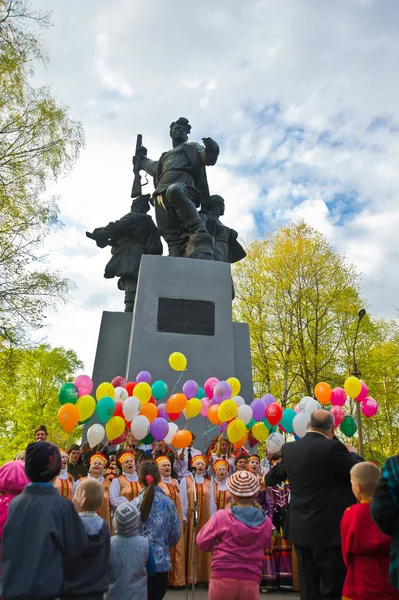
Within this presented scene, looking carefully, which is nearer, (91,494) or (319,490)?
(91,494)

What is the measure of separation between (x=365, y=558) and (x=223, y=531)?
0.96 meters

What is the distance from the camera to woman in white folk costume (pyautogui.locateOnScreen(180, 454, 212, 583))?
6328 millimetres

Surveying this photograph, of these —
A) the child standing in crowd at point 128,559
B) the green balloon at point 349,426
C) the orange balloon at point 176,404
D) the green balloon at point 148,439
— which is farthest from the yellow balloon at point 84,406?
the child standing in crowd at point 128,559

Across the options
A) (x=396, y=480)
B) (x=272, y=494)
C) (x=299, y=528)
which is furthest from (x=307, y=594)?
(x=272, y=494)

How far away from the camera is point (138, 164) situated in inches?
586

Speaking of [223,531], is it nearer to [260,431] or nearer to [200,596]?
[200,596]

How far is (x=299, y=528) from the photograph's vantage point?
144 inches

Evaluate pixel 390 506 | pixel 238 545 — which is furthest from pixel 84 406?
pixel 390 506

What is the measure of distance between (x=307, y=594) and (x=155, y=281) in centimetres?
855

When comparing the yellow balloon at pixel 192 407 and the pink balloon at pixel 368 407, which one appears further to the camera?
the pink balloon at pixel 368 407

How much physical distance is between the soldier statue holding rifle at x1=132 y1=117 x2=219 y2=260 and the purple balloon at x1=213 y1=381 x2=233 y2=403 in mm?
4462

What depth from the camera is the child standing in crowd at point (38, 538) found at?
8.82 feet

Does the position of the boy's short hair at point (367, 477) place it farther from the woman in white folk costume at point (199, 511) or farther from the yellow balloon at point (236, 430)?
the yellow balloon at point (236, 430)

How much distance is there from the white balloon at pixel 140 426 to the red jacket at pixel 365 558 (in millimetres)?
4723
